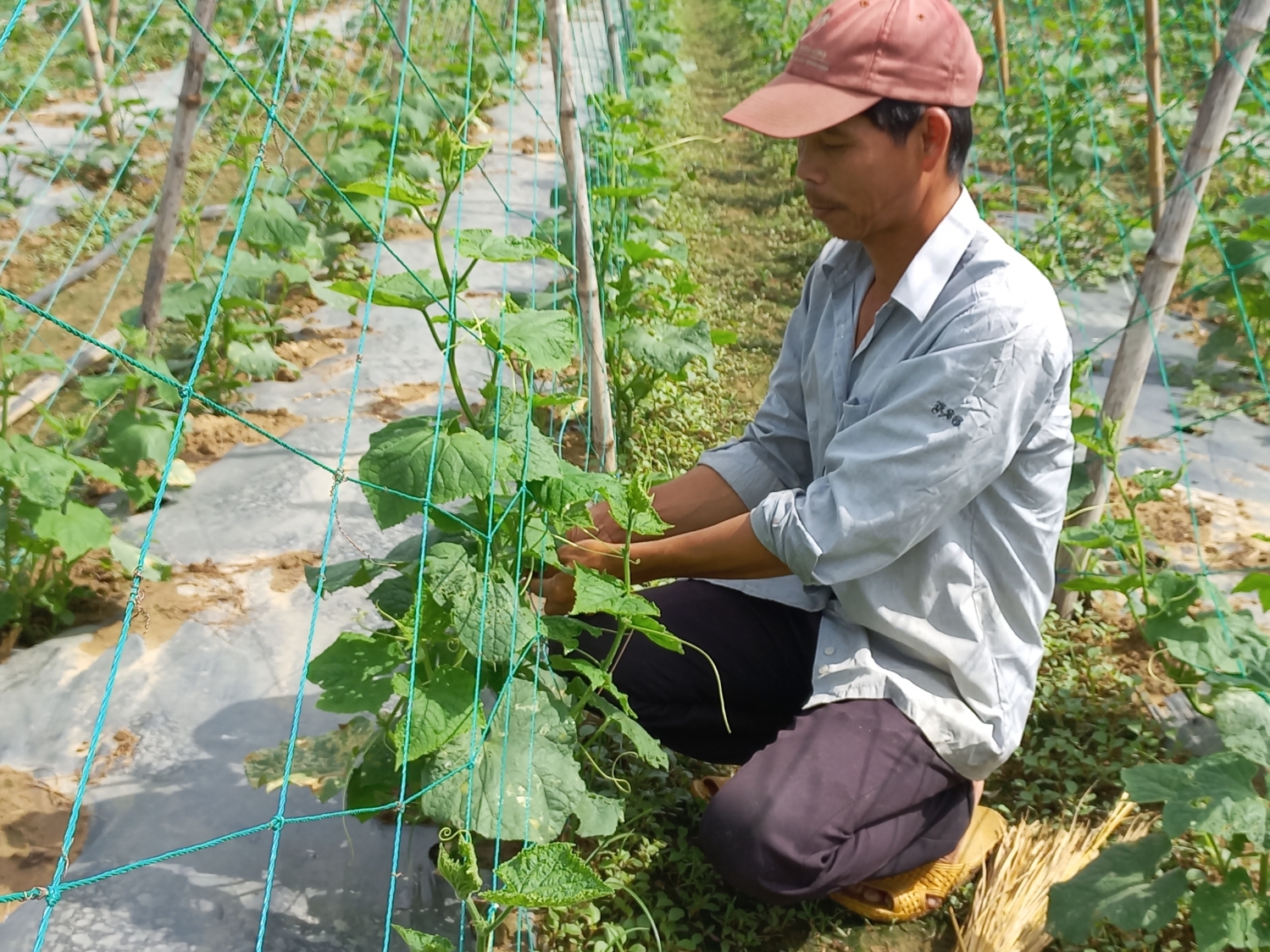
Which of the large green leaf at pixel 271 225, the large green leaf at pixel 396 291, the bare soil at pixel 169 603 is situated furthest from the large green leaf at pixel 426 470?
the large green leaf at pixel 271 225

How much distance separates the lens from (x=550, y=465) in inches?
72.4

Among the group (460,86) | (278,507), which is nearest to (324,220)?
(278,507)

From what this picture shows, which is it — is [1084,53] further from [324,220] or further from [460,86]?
[324,220]

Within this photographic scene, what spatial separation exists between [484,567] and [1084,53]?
21.7 ft

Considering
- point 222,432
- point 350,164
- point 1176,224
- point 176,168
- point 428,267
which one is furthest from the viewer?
point 428,267

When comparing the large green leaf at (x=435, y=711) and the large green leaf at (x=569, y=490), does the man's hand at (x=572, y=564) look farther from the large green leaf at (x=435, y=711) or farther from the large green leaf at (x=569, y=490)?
the large green leaf at (x=435, y=711)

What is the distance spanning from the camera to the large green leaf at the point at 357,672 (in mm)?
1650

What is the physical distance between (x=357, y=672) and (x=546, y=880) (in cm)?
46

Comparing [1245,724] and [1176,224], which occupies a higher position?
[1176,224]

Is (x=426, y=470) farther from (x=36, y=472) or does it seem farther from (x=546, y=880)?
(x=36, y=472)

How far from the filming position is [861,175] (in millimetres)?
1845

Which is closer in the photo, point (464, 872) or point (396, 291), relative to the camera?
point (464, 872)

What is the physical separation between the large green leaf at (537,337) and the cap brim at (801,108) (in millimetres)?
448

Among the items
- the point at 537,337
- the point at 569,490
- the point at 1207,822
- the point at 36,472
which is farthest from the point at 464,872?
the point at 36,472
